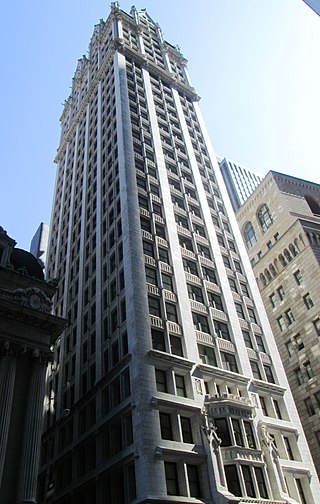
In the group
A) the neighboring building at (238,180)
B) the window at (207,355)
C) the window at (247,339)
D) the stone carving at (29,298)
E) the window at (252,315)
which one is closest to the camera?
the stone carving at (29,298)

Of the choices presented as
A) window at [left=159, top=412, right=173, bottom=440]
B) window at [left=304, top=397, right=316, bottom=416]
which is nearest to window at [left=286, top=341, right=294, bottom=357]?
window at [left=304, top=397, right=316, bottom=416]

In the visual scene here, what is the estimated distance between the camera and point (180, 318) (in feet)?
140

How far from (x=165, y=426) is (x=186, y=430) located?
1940mm

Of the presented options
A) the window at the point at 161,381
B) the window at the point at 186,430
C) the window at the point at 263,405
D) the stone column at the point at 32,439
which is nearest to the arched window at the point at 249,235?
the window at the point at 263,405

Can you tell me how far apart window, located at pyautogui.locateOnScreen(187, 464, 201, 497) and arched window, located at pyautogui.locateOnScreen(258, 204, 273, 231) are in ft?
153

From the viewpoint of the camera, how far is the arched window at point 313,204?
74812 millimetres

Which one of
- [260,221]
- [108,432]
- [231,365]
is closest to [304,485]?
[231,365]

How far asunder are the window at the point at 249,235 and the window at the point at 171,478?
48.8 m

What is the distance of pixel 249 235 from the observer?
259 ft

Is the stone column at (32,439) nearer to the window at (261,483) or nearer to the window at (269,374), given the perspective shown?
the window at (261,483)

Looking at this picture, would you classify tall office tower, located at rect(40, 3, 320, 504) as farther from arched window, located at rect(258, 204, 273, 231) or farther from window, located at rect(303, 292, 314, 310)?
arched window, located at rect(258, 204, 273, 231)

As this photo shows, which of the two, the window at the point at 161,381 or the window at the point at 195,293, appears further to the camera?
the window at the point at 195,293

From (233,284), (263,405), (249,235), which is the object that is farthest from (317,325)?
(249,235)

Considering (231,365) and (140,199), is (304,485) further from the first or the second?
(140,199)
